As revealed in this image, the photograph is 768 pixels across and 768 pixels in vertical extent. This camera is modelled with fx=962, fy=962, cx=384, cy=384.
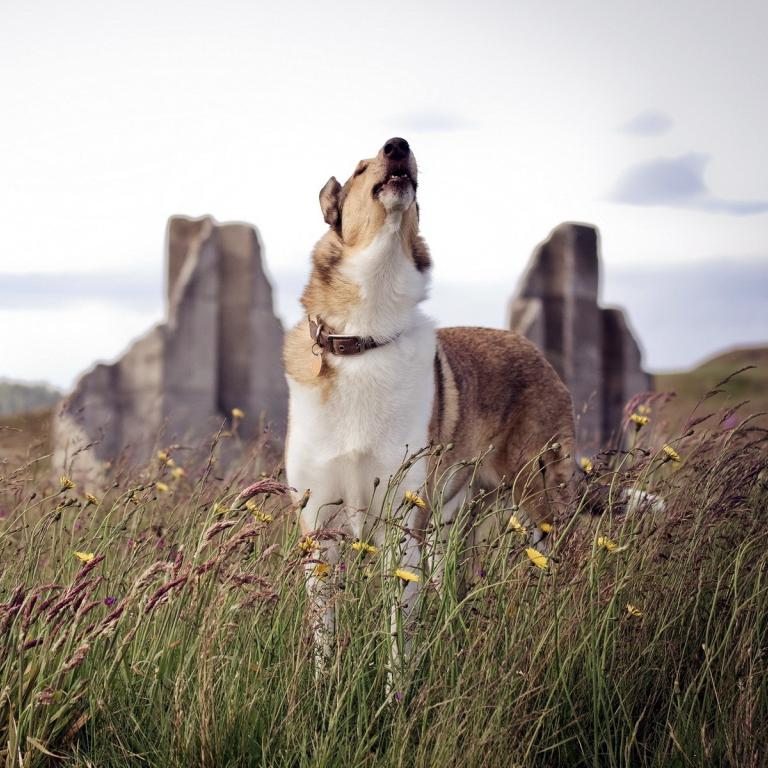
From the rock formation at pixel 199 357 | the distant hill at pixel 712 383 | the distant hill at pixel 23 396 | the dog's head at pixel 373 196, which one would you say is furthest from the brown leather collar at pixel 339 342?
the distant hill at pixel 712 383

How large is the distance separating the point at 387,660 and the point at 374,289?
1.89 m

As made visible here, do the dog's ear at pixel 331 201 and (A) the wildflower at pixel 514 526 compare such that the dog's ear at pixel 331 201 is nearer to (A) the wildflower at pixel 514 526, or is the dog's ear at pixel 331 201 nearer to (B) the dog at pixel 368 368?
(B) the dog at pixel 368 368

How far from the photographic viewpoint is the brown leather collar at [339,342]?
176 inches

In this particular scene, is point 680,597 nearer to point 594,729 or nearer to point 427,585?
point 594,729

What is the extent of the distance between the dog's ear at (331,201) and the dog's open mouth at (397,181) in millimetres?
345

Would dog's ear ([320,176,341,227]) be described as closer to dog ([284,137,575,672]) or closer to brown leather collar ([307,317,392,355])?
dog ([284,137,575,672])

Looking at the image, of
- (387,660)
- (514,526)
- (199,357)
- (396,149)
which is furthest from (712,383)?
(387,660)

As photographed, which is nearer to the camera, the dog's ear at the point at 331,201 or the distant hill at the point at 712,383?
the dog's ear at the point at 331,201

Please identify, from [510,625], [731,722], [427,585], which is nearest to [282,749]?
[427,585]

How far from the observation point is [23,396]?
66.6ft

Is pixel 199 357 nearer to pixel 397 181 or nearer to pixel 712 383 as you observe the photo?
pixel 397 181

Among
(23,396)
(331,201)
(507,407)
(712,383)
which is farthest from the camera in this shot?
(712,383)

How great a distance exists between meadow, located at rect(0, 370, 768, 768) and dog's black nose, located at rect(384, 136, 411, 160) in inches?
64.4

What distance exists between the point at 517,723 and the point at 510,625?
459 millimetres
